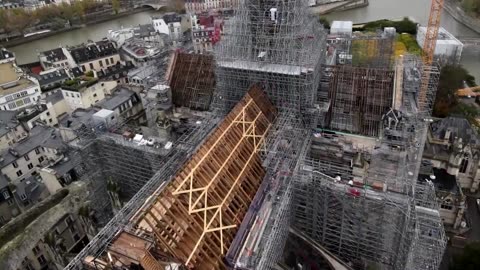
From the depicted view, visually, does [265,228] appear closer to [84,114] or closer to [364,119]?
[364,119]

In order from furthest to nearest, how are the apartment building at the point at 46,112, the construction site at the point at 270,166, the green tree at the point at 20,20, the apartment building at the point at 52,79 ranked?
1. the green tree at the point at 20,20
2. the apartment building at the point at 52,79
3. the apartment building at the point at 46,112
4. the construction site at the point at 270,166

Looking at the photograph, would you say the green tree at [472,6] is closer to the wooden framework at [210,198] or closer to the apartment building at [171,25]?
the apartment building at [171,25]

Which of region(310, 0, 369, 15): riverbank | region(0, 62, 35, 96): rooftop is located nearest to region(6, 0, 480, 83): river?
region(310, 0, 369, 15): riverbank

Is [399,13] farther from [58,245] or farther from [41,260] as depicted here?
[41,260]

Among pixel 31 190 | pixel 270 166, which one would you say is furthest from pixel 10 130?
pixel 270 166

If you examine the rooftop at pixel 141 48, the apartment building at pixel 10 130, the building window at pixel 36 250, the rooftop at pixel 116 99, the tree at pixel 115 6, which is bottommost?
the building window at pixel 36 250

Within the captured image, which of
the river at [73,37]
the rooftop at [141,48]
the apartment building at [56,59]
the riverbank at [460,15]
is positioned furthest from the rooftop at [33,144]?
the riverbank at [460,15]

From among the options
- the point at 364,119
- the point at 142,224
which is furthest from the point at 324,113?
the point at 142,224
